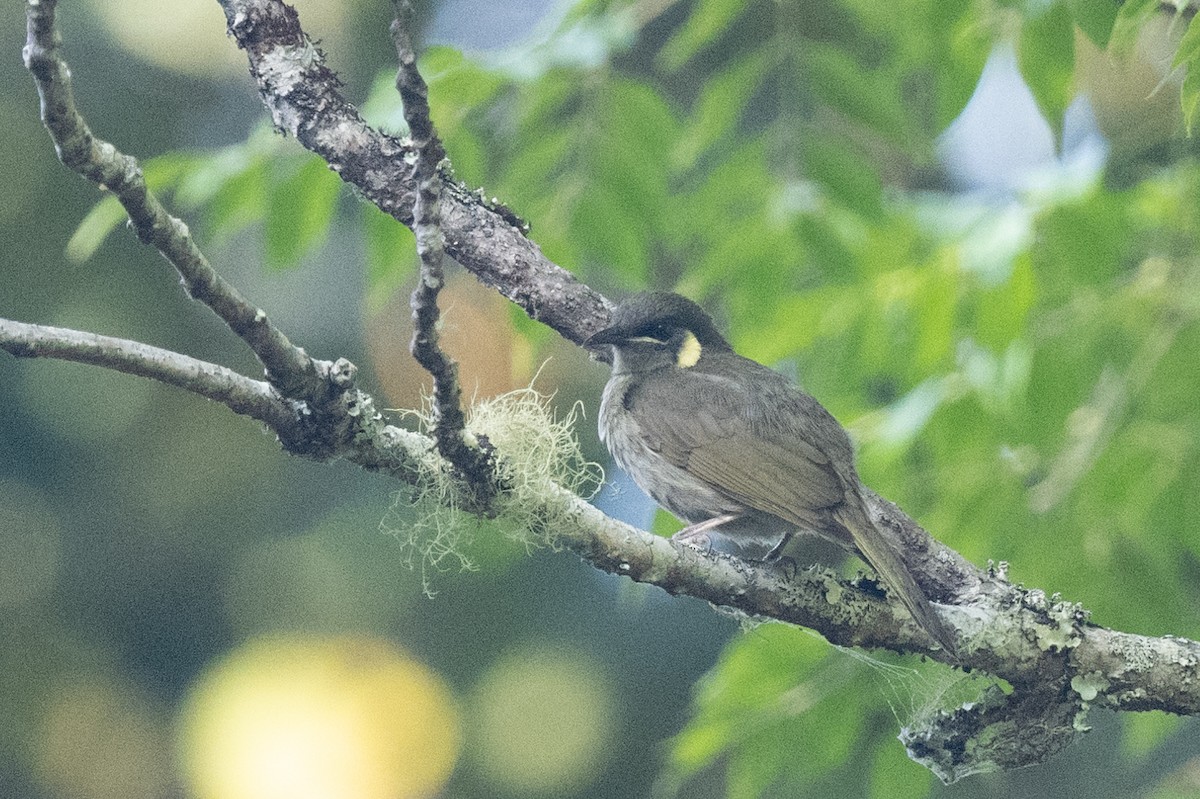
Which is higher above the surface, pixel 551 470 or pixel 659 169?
pixel 659 169

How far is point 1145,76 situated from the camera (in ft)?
22.6

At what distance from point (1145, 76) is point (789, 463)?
435 cm

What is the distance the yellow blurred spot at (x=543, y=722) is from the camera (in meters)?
8.91

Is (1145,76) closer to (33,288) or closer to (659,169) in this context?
(659,169)

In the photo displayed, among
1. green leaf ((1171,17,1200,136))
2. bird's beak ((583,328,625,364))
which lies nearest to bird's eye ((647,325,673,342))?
bird's beak ((583,328,625,364))

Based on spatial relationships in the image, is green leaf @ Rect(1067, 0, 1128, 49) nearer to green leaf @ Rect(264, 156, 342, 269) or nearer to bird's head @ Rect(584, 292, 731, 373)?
bird's head @ Rect(584, 292, 731, 373)

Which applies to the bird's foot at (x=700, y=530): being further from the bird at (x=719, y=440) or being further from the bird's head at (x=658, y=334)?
the bird's head at (x=658, y=334)

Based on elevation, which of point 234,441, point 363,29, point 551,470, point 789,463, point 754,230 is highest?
point 363,29

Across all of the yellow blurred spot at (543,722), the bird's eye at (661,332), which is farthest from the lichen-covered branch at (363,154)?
the yellow blurred spot at (543,722)

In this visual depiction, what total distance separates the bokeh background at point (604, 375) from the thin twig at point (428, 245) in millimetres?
530

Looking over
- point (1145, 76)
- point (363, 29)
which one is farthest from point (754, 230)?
point (363, 29)

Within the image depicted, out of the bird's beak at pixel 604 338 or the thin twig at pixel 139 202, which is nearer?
the thin twig at pixel 139 202

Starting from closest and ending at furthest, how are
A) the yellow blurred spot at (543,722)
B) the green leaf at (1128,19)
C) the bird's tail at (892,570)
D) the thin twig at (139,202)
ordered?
the thin twig at (139,202)
the green leaf at (1128,19)
the bird's tail at (892,570)
the yellow blurred spot at (543,722)

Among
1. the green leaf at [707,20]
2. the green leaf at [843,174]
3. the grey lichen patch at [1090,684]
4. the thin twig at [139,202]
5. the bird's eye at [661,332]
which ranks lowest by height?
the thin twig at [139,202]
